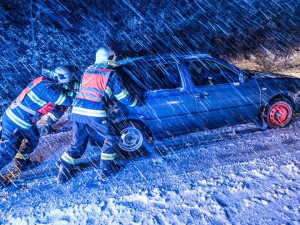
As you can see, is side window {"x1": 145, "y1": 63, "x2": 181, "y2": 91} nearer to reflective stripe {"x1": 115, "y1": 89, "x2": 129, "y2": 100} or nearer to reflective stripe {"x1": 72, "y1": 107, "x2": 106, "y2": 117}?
reflective stripe {"x1": 115, "y1": 89, "x2": 129, "y2": 100}

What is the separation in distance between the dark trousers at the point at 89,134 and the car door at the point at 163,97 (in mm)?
694

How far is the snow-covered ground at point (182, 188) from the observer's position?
8.05 feet

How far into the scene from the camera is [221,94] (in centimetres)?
384

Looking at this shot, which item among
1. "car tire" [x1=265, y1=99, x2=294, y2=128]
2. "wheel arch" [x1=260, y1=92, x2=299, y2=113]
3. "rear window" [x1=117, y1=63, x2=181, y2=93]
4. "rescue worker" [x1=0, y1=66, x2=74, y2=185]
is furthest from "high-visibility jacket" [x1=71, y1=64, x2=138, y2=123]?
"car tire" [x1=265, y1=99, x2=294, y2=128]

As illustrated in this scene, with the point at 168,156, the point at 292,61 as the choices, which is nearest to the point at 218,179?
the point at 168,156

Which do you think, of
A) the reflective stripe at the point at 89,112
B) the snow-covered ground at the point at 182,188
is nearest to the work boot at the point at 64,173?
the snow-covered ground at the point at 182,188

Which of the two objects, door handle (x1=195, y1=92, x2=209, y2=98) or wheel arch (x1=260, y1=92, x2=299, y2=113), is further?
wheel arch (x1=260, y1=92, x2=299, y2=113)

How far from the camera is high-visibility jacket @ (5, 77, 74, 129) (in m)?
3.12

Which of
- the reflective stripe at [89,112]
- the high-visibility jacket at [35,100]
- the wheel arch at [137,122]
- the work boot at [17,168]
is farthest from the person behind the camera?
the wheel arch at [137,122]

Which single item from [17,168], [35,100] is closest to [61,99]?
[35,100]

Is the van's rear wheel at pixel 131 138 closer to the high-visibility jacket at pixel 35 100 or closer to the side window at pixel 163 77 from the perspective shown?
the side window at pixel 163 77

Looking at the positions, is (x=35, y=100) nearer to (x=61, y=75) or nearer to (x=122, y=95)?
(x=61, y=75)

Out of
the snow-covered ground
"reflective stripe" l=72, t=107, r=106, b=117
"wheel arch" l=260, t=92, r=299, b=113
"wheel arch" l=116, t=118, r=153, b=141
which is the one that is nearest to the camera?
the snow-covered ground

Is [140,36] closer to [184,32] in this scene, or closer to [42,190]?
[184,32]
